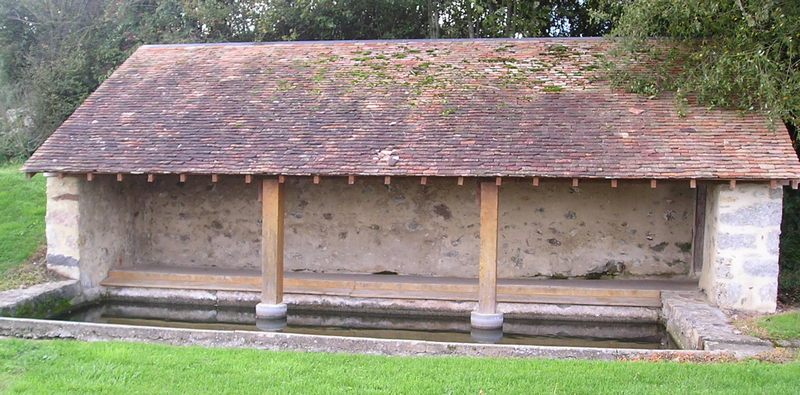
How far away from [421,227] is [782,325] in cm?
540

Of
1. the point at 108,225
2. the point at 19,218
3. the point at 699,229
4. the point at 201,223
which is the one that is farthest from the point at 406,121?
the point at 19,218

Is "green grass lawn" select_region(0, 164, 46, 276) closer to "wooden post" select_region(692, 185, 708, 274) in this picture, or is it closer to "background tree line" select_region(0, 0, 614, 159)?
"background tree line" select_region(0, 0, 614, 159)

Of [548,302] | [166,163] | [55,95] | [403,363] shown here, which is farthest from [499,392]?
[55,95]

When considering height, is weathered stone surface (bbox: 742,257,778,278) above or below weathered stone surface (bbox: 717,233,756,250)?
below

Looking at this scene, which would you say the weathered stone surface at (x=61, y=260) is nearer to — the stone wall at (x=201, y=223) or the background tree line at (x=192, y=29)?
the stone wall at (x=201, y=223)

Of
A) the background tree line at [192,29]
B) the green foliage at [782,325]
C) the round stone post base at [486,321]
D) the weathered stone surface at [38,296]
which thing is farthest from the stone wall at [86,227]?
the green foliage at [782,325]

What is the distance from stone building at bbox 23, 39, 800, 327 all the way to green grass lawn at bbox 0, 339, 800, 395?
244 centimetres

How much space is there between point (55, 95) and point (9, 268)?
9277 mm

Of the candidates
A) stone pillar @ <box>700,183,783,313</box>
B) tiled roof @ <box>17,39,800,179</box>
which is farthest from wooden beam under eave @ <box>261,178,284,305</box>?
stone pillar @ <box>700,183,783,313</box>

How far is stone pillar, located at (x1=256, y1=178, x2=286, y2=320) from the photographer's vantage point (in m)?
8.44

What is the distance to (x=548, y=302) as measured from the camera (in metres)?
9.09

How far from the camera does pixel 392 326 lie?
880 centimetres

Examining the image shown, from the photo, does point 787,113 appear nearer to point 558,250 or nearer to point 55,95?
point 558,250

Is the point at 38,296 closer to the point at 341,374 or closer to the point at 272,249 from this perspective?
the point at 272,249
